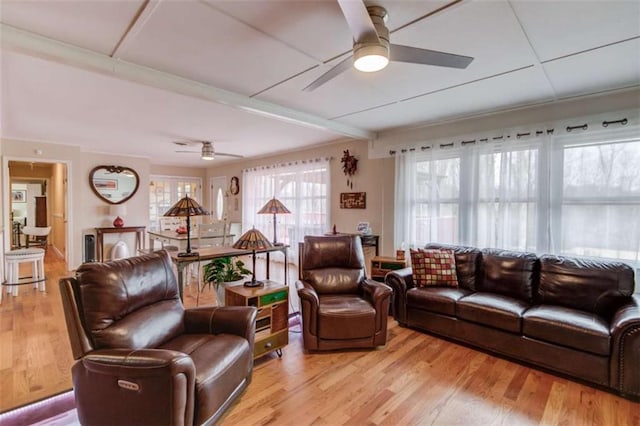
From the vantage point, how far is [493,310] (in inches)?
109

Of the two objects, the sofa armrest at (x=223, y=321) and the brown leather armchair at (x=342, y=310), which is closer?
the sofa armrest at (x=223, y=321)

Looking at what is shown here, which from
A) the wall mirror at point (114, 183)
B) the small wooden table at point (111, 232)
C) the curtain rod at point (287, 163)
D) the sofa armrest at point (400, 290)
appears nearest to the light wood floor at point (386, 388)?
the sofa armrest at point (400, 290)

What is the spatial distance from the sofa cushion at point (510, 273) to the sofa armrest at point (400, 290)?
767 mm

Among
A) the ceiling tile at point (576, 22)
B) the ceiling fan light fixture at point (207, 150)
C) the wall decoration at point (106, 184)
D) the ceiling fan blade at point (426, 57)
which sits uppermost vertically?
the ceiling tile at point (576, 22)

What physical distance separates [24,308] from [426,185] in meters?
5.26

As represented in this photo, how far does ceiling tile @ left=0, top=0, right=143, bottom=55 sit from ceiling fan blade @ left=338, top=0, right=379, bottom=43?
118cm

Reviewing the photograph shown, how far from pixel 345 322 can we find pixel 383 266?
147cm

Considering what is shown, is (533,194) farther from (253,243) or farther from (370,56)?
(253,243)

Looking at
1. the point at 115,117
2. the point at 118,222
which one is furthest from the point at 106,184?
the point at 115,117

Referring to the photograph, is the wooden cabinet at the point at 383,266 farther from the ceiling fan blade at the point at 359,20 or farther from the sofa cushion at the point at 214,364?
the ceiling fan blade at the point at 359,20

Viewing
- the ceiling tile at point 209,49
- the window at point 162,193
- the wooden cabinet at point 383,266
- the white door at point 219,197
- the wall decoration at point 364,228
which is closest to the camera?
the ceiling tile at point 209,49

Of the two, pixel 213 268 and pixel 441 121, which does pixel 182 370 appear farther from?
pixel 441 121

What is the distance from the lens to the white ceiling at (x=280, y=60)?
1824 millimetres

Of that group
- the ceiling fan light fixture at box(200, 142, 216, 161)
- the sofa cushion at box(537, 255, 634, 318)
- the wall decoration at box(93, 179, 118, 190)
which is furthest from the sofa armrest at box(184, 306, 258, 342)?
the wall decoration at box(93, 179, 118, 190)
